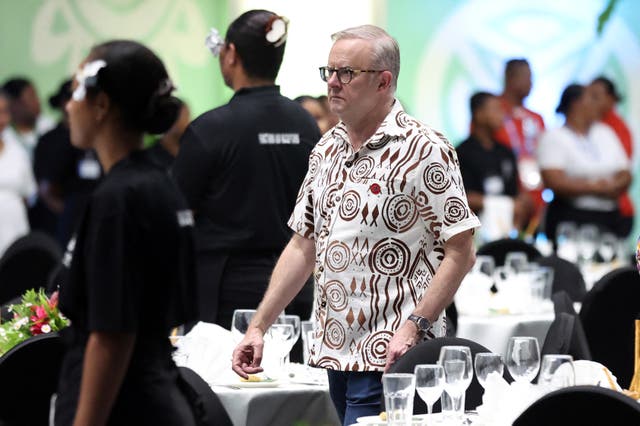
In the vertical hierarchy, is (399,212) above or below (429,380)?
above

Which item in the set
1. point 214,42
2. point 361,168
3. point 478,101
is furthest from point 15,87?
point 361,168

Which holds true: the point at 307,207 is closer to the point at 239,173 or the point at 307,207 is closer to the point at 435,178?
the point at 435,178

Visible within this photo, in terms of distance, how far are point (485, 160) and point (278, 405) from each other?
578 centimetres

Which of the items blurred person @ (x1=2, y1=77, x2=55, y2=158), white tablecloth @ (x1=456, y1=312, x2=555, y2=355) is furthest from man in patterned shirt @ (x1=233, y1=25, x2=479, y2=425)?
blurred person @ (x1=2, y1=77, x2=55, y2=158)

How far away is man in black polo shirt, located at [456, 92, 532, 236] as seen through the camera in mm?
9594

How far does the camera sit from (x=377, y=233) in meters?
3.84

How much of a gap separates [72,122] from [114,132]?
0.09 metres

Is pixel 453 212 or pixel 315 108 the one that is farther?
pixel 315 108

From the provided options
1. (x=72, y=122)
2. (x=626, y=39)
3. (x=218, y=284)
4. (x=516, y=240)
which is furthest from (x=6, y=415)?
(x=626, y=39)

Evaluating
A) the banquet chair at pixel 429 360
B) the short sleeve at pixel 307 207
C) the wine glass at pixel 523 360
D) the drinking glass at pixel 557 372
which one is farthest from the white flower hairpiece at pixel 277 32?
the drinking glass at pixel 557 372

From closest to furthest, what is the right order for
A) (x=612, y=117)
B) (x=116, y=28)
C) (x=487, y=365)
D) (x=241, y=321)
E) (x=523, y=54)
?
(x=487, y=365) → (x=241, y=321) → (x=612, y=117) → (x=116, y=28) → (x=523, y=54)

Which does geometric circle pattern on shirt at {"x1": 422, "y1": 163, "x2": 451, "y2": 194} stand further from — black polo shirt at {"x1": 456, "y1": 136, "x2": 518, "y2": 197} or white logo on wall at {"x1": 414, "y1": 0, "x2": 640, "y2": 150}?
white logo on wall at {"x1": 414, "y1": 0, "x2": 640, "y2": 150}

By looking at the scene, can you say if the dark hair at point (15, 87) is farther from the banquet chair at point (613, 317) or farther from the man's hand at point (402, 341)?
the man's hand at point (402, 341)

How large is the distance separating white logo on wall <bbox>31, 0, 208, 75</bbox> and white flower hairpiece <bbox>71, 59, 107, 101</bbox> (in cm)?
1018
